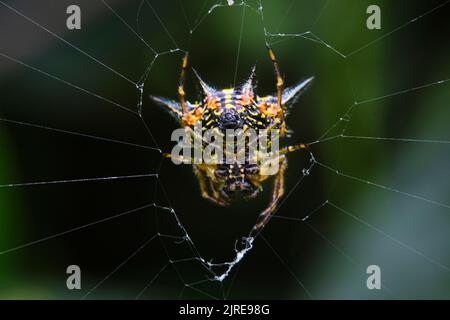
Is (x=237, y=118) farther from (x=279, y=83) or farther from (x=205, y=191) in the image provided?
(x=205, y=191)

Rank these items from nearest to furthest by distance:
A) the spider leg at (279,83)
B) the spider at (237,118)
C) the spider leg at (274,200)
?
the spider leg at (279,83)
the spider at (237,118)
the spider leg at (274,200)

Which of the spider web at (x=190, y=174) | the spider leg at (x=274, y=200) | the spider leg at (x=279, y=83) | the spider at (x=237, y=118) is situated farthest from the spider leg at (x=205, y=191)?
the spider leg at (x=279, y=83)

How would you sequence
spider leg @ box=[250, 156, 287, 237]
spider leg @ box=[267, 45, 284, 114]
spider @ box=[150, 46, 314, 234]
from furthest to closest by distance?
spider leg @ box=[250, 156, 287, 237] < spider @ box=[150, 46, 314, 234] < spider leg @ box=[267, 45, 284, 114]

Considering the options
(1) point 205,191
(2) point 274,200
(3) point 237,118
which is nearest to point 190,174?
(1) point 205,191

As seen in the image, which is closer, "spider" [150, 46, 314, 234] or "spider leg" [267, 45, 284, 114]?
"spider leg" [267, 45, 284, 114]

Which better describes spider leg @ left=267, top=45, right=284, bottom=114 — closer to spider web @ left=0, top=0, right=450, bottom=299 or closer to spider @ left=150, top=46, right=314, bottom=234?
spider @ left=150, top=46, right=314, bottom=234

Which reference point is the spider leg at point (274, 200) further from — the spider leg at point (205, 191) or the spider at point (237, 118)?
the spider leg at point (205, 191)

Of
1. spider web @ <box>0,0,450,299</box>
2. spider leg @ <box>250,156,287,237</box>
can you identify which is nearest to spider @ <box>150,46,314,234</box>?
spider leg @ <box>250,156,287,237</box>
